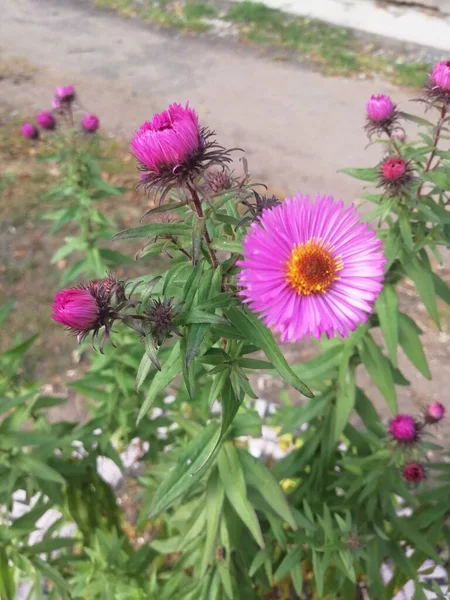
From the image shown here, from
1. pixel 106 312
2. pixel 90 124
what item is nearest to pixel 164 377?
pixel 106 312

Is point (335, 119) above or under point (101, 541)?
above

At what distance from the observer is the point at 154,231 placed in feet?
2.76

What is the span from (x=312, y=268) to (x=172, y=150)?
31 cm

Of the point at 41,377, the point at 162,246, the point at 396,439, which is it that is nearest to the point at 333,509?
the point at 396,439

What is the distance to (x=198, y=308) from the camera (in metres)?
0.84

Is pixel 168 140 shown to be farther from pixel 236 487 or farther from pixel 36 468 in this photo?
pixel 36 468

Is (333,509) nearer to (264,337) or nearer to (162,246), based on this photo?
(264,337)

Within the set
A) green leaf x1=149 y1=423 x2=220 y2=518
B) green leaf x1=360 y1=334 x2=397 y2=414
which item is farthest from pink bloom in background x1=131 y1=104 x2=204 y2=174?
green leaf x1=360 y1=334 x2=397 y2=414

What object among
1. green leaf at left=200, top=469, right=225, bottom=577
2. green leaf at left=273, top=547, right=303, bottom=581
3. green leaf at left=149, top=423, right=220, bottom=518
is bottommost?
green leaf at left=273, top=547, right=303, bottom=581

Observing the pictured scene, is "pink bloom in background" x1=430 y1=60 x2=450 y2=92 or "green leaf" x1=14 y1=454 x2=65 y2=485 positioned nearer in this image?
"pink bloom in background" x1=430 y1=60 x2=450 y2=92

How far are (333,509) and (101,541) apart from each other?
2.11 feet

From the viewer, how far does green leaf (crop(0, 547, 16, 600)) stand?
1.39 meters

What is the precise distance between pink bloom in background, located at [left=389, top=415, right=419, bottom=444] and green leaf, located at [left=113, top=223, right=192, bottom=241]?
753mm

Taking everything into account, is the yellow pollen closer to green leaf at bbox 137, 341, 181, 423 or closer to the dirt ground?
green leaf at bbox 137, 341, 181, 423
